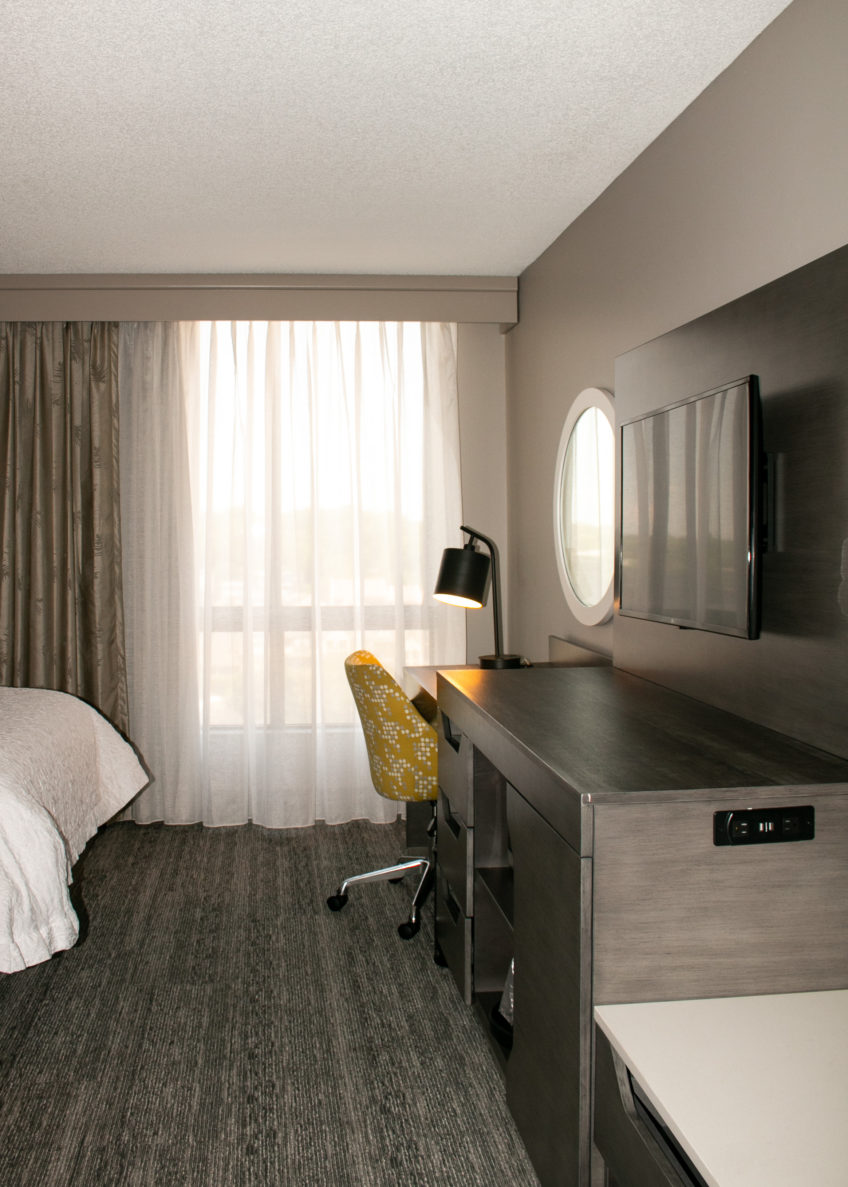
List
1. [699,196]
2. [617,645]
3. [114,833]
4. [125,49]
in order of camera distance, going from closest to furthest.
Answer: [125,49] < [699,196] < [617,645] < [114,833]

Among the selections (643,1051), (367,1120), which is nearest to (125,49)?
(643,1051)

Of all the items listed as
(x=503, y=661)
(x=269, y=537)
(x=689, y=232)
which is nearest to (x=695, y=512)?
(x=689, y=232)

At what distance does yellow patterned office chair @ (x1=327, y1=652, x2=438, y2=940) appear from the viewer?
303 cm

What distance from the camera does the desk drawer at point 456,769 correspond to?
2387mm

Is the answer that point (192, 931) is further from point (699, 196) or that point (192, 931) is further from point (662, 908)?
point (699, 196)

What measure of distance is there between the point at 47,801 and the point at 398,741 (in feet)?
3.62

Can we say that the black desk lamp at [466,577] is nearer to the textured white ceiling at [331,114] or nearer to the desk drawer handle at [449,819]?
the desk drawer handle at [449,819]

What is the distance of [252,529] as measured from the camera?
14.0ft

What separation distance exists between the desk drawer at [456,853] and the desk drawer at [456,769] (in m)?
0.03

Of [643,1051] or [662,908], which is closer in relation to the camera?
[643,1051]

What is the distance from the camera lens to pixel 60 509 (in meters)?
4.19

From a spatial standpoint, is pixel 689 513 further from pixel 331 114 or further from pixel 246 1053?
pixel 246 1053

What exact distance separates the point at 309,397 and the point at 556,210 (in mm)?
1493

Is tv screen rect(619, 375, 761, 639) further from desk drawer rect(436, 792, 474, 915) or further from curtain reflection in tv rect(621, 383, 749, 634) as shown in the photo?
desk drawer rect(436, 792, 474, 915)
